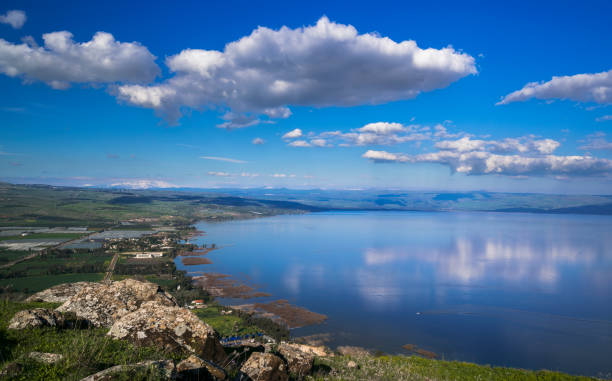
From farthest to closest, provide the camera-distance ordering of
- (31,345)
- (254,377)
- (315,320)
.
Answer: (315,320) → (254,377) → (31,345)

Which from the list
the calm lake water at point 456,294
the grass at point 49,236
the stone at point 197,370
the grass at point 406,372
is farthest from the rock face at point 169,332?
the grass at point 49,236

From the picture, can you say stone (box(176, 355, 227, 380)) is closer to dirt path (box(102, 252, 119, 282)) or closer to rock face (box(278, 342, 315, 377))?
rock face (box(278, 342, 315, 377))

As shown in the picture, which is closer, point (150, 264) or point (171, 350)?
point (171, 350)

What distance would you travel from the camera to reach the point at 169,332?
732cm

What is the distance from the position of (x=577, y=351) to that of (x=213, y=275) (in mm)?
53871

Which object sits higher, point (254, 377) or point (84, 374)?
point (84, 374)

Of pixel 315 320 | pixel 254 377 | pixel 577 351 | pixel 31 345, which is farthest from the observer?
pixel 315 320

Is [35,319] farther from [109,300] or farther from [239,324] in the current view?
[239,324]

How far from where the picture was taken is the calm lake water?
3184cm

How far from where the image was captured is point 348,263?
70.2 meters

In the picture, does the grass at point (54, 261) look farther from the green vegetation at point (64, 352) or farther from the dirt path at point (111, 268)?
the green vegetation at point (64, 352)

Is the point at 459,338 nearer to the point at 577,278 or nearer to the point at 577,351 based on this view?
the point at 577,351

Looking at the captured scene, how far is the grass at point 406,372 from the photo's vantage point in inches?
369

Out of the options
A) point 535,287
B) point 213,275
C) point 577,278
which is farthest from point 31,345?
point 577,278
